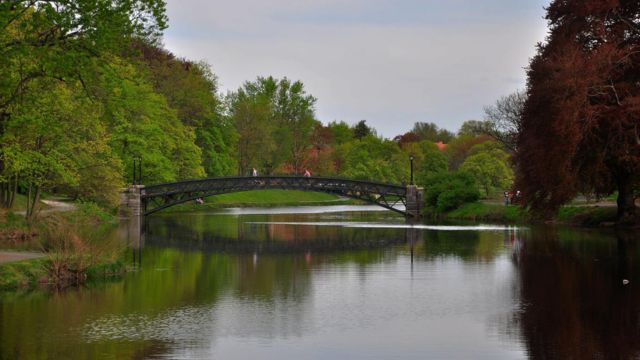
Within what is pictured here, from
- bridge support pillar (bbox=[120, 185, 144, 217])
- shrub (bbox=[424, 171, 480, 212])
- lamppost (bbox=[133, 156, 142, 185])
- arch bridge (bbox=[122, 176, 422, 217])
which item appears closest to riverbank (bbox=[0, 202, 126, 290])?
bridge support pillar (bbox=[120, 185, 144, 217])

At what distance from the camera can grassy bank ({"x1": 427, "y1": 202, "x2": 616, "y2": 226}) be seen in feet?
177

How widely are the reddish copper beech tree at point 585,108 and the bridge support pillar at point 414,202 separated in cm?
2283

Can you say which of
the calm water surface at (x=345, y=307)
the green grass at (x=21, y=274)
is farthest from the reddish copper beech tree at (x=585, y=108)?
the green grass at (x=21, y=274)

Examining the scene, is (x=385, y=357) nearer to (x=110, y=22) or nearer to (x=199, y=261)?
(x=110, y=22)

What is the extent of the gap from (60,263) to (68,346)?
9113 mm

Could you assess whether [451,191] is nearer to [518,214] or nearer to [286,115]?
[518,214]

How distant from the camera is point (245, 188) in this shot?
7056cm

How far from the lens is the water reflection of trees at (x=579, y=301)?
642 inches

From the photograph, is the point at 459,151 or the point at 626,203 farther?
the point at 459,151

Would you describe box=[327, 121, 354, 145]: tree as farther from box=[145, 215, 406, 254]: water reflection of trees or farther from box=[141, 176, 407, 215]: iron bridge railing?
box=[145, 215, 406, 254]: water reflection of trees

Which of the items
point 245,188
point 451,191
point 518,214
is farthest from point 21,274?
point 451,191

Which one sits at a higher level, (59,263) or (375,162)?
(375,162)

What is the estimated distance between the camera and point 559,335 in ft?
56.7

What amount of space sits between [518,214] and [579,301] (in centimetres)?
4088
